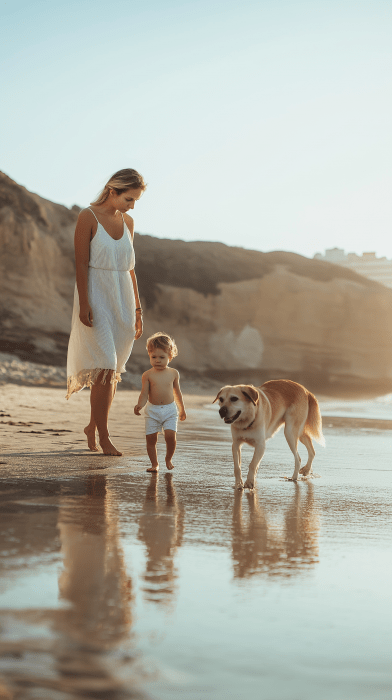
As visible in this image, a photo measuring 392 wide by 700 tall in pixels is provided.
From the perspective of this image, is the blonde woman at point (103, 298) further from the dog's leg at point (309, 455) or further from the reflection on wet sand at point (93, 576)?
the reflection on wet sand at point (93, 576)

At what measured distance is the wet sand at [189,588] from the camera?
1.56m

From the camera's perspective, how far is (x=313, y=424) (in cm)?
562

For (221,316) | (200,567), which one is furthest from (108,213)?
(221,316)

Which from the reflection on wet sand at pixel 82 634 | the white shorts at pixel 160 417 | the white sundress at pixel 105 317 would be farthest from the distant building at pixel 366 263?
the reflection on wet sand at pixel 82 634

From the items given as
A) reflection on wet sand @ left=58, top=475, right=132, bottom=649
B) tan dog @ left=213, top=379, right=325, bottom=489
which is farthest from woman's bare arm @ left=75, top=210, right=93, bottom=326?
reflection on wet sand @ left=58, top=475, right=132, bottom=649

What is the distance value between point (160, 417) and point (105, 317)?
93 cm

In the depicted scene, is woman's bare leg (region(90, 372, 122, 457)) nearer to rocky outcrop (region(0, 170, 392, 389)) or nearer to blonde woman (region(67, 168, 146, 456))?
blonde woman (region(67, 168, 146, 456))

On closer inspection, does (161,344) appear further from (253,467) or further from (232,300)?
(232,300)

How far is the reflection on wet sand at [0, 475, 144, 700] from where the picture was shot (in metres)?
1.49

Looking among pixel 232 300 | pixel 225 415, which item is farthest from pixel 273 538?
pixel 232 300

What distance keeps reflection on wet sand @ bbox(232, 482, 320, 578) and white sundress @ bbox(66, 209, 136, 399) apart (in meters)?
1.85

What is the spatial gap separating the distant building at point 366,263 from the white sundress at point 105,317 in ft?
209

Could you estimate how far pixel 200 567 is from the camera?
237 cm

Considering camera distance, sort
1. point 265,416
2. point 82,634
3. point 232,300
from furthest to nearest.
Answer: point 232,300 → point 265,416 → point 82,634
